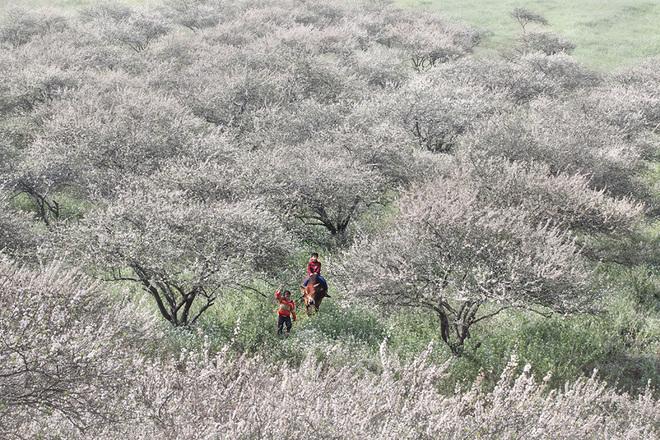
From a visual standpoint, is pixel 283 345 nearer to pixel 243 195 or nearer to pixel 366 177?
pixel 243 195

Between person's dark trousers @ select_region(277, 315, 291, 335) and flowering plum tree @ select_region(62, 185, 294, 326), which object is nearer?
flowering plum tree @ select_region(62, 185, 294, 326)

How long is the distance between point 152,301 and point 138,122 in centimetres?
1116

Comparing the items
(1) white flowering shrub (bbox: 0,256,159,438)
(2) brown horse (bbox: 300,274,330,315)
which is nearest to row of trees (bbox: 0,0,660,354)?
(2) brown horse (bbox: 300,274,330,315)

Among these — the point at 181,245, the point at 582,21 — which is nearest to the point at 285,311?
the point at 181,245

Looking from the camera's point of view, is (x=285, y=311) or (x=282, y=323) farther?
(x=282, y=323)

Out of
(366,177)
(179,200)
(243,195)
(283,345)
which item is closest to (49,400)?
(283,345)

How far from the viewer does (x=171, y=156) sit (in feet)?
72.9

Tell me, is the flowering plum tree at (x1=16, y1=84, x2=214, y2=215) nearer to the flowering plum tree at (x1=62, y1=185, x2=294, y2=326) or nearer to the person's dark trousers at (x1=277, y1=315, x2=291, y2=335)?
the flowering plum tree at (x1=62, y1=185, x2=294, y2=326)

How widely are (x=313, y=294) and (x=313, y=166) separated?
Answer: 676 centimetres

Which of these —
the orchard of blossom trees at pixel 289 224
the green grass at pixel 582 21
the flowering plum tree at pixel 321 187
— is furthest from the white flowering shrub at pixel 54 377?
the green grass at pixel 582 21

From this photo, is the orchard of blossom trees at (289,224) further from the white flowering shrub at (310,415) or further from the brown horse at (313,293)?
the brown horse at (313,293)

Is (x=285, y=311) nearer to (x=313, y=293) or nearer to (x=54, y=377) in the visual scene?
(x=313, y=293)

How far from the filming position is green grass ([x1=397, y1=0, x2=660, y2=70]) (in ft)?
181

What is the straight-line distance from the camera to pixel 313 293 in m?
14.8
